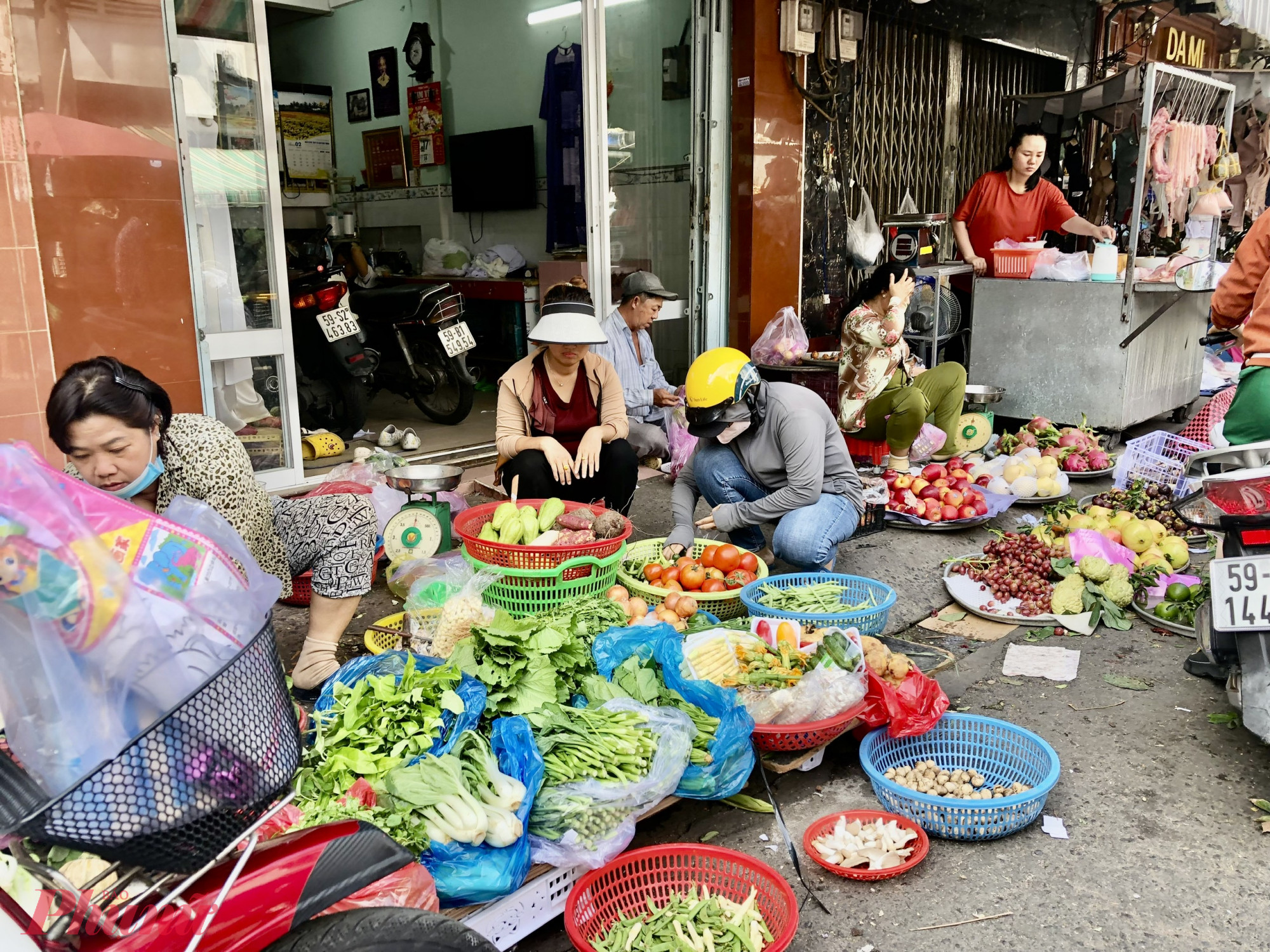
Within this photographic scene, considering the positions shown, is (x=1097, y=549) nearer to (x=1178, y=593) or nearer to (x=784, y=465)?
(x=1178, y=593)

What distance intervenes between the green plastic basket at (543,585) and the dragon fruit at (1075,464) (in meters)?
3.99

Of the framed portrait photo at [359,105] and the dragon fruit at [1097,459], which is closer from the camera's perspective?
the dragon fruit at [1097,459]

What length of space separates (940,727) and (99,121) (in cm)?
426

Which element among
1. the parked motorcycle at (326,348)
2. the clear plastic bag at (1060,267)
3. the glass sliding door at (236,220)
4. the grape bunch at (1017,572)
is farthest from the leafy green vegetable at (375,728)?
the clear plastic bag at (1060,267)

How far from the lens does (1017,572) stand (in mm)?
4566

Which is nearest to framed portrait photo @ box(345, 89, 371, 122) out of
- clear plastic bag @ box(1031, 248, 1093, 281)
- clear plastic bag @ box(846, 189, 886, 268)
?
clear plastic bag @ box(846, 189, 886, 268)

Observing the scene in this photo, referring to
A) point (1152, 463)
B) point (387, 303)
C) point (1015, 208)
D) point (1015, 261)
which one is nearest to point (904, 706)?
point (1152, 463)

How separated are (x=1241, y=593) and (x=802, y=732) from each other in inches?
52.5

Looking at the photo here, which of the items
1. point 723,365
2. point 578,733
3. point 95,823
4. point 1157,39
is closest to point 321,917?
point 95,823

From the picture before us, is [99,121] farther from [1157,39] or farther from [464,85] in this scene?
A: [1157,39]

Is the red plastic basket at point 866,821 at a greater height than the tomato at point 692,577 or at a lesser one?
lesser

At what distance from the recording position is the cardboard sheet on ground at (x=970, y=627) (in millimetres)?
4262

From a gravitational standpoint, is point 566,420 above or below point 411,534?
above

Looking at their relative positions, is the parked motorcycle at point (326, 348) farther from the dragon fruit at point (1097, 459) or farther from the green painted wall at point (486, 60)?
the dragon fruit at point (1097, 459)
